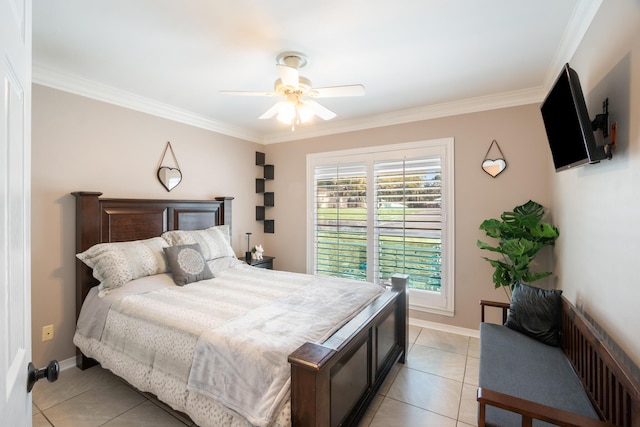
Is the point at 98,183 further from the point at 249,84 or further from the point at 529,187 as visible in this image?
the point at 529,187

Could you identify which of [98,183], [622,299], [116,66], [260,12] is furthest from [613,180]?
[98,183]

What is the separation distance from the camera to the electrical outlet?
258cm

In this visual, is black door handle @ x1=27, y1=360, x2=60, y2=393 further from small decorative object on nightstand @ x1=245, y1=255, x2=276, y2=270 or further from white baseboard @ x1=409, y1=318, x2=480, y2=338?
white baseboard @ x1=409, y1=318, x2=480, y2=338

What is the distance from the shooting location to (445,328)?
11.4 feet

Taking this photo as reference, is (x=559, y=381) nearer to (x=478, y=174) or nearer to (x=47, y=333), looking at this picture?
(x=478, y=174)

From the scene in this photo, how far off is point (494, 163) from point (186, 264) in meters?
3.20

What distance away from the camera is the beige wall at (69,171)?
2.54 metres

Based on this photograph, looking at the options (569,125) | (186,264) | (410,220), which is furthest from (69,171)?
(569,125)

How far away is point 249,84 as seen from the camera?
9.29 ft

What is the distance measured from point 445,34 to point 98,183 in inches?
125

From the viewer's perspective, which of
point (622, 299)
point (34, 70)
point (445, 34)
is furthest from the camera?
point (34, 70)

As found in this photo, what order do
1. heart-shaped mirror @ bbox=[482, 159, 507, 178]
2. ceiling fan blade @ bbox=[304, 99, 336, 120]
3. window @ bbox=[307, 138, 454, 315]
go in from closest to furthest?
ceiling fan blade @ bbox=[304, 99, 336, 120] → heart-shaped mirror @ bbox=[482, 159, 507, 178] → window @ bbox=[307, 138, 454, 315]

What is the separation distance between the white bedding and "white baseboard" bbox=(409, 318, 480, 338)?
1274 millimetres

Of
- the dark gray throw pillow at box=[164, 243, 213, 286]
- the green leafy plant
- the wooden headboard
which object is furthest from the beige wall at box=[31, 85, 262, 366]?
the green leafy plant
